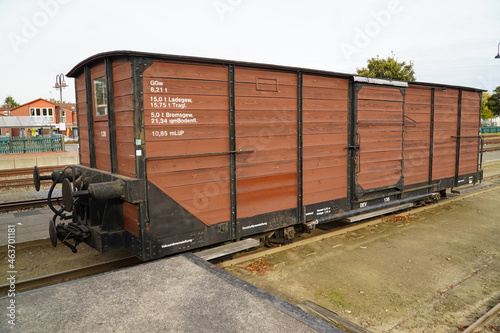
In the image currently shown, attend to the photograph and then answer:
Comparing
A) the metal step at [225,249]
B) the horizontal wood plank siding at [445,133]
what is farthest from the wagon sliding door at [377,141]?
the metal step at [225,249]

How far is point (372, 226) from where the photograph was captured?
9070mm

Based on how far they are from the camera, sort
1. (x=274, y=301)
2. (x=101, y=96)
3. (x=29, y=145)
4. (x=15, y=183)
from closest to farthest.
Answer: (x=274, y=301), (x=101, y=96), (x=15, y=183), (x=29, y=145)

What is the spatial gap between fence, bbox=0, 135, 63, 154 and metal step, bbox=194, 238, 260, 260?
25267 mm

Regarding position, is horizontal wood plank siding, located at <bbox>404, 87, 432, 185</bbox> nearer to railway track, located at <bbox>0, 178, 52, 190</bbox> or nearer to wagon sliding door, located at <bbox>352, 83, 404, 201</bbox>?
wagon sliding door, located at <bbox>352, 83, 404, 201</bbox>

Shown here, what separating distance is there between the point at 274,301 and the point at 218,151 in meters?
2.72

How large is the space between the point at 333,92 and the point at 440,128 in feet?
15.5

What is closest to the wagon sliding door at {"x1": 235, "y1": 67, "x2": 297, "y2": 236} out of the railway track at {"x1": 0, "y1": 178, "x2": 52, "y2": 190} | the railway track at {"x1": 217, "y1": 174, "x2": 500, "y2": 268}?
the railway track at {"x1": 217, "y1": 174, "x2": 500, "y2": 268}

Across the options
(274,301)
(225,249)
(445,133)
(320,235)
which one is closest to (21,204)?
(225,249)

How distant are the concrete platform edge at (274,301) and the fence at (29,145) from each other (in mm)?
26019

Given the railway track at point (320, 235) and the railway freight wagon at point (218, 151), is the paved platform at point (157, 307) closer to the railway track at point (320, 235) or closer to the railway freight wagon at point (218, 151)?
the railway freight wagon at point (218, 151)

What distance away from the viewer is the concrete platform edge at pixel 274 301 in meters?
3.44

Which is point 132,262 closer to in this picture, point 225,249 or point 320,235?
point 225,249

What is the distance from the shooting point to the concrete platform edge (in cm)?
344

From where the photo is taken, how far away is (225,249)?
5875 millimetres
